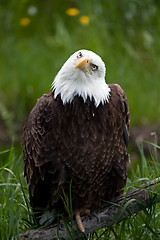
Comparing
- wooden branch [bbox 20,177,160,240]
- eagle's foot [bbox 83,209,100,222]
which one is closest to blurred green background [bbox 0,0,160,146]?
eagle's foot [bbox 83,209,100,222]

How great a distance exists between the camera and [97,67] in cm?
380

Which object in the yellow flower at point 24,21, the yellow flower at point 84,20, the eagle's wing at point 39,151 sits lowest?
the eagle's wing at point 39,151

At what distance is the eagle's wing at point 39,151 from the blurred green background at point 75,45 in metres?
3.32

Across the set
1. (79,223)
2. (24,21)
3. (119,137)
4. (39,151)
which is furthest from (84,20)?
(79,223)

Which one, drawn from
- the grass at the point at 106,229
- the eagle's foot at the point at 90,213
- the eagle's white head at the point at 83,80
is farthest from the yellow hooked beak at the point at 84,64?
the eagle's foot at the point at 90,213

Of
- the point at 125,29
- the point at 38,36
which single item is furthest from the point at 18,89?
the point at 125,29

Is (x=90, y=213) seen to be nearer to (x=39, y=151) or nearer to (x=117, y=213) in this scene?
(x=117, y=213)

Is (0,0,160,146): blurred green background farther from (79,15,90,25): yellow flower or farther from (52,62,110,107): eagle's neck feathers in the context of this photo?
(52,62,110,107): eagle's neck feathers

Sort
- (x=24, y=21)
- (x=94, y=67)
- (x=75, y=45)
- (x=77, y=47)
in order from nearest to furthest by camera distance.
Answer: (x=94, y=67) → (x=77, y=47) → (x=75, y=45) → (x=24, y=21)

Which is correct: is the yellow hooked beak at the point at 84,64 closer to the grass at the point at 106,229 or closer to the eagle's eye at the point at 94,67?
the eagle's eye at the point at 94,67

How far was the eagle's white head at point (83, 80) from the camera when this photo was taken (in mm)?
3746

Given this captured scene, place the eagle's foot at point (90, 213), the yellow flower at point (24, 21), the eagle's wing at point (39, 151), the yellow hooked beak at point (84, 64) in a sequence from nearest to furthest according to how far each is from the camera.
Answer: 1. the yellow hooked beak at point (84, 64)
2. the eagle's wing at point (39, 151)
3. the eagle's foot at point (90, 213)
4. the yellow flower at point (24, 21)

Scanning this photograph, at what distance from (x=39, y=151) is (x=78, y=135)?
0.33m

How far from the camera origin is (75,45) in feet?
26.1
